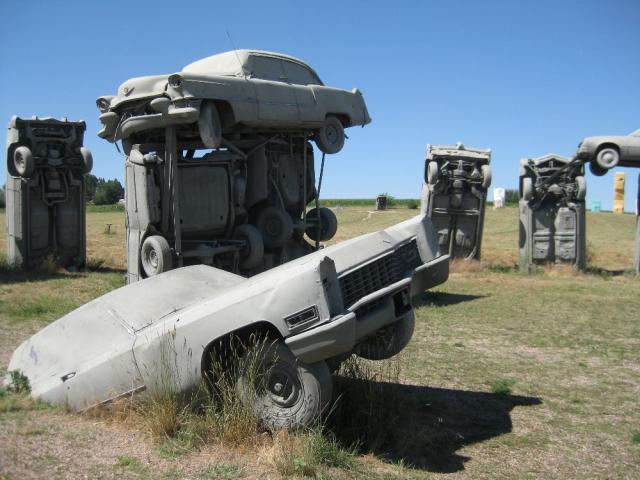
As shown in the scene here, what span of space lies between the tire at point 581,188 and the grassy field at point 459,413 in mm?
4393

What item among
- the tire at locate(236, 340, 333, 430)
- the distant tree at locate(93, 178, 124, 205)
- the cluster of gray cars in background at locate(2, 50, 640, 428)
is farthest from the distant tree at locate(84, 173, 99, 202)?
the tire at locate(236, 340, 333, 430)

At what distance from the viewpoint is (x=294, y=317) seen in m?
4.36

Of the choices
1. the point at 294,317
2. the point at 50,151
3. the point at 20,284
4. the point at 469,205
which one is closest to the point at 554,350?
the point at 294,317

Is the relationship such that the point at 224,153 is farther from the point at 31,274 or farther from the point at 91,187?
the point at 91,187

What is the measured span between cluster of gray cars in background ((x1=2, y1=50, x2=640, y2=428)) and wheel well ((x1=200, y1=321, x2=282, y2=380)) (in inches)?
1.1

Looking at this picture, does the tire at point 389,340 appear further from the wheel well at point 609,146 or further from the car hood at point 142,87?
the wheel well at point 609,146

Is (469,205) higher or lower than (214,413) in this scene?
higher

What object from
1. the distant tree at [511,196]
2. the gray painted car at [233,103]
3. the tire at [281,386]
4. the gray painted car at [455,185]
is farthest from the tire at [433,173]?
the distant tree at [511,196]

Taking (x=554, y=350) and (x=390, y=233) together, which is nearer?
(x=390, y=233)

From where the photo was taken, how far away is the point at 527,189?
1675 centimetres

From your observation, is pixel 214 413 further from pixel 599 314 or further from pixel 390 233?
pixel 599 314

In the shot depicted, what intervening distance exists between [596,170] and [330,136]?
7417 mm

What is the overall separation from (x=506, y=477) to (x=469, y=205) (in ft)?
39.9

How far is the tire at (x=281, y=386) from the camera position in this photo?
4.53 metres
